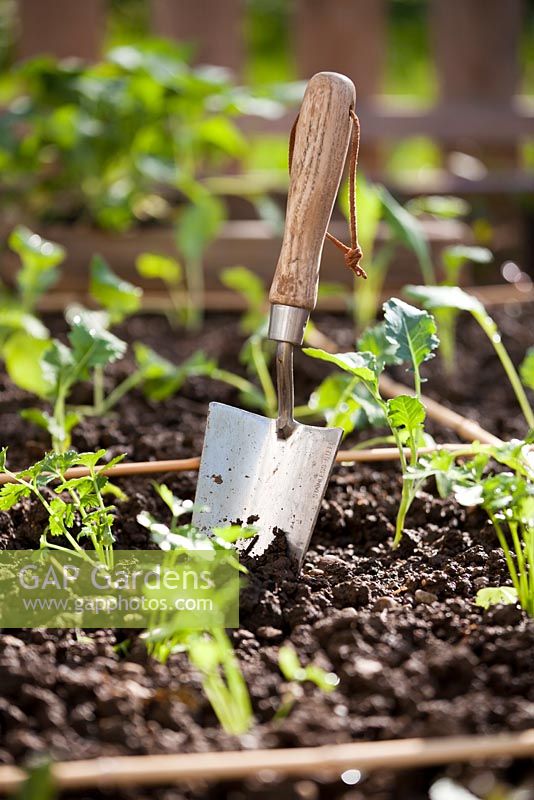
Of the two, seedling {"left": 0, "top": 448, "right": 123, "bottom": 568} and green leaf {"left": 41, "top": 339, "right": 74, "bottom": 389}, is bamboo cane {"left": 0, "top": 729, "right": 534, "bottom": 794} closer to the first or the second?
seedling {"left": 0, "top": 448, "right": 123, "bottom": 568}

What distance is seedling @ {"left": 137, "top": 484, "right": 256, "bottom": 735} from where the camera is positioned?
85 cm

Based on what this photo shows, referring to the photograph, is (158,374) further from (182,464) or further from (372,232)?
(372,232)

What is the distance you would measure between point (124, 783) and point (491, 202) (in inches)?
106

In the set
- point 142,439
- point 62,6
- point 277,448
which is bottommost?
point 142,439

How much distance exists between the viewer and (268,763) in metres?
0.77

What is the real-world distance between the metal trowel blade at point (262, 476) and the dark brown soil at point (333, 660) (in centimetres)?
4

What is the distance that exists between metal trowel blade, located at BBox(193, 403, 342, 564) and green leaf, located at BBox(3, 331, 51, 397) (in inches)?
18.3

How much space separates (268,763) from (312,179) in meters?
0.64

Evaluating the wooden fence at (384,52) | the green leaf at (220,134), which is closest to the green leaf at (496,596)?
the green leaf at (220,134)

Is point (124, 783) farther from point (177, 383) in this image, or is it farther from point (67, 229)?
point (67, 229)

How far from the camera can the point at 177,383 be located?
5.46 ft

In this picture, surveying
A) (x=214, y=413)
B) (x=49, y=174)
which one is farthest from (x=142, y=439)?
(x=49, y=174)

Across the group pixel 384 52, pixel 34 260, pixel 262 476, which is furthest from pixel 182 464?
pixel 384 52

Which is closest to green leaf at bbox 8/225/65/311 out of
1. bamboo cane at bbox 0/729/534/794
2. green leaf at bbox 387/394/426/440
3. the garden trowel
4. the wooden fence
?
the garden trowel
